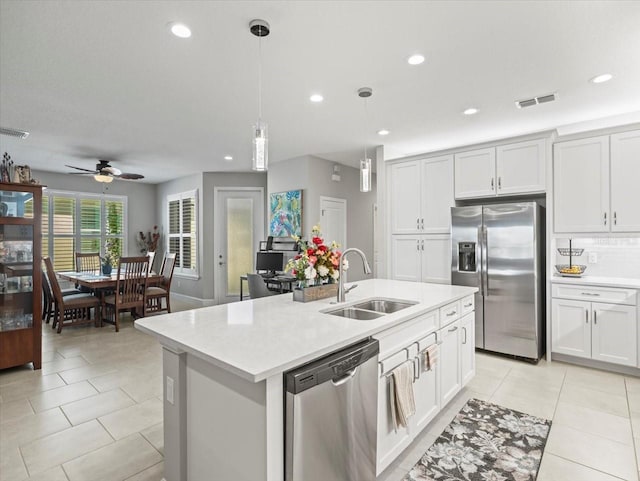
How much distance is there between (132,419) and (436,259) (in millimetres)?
3678

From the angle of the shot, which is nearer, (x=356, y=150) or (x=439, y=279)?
(x=439, y=279)

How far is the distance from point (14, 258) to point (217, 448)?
332cm

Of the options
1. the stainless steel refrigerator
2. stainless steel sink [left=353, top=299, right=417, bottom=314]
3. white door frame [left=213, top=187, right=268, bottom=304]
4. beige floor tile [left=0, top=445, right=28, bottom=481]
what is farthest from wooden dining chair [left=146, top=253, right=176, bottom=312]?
the stainless steel refrigerator

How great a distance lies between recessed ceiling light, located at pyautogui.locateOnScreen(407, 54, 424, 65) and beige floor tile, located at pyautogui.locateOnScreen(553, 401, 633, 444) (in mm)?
2861

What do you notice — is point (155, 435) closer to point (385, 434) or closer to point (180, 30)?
point (385, 434)

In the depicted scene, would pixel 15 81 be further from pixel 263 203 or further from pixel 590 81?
pixel 590 81

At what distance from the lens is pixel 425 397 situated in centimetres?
225

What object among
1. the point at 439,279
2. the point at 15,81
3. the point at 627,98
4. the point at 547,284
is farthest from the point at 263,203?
the point at 627,98

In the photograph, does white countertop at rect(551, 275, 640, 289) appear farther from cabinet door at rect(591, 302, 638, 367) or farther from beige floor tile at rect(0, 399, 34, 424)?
beige floor tile at rect(0, 399, 34, 424)

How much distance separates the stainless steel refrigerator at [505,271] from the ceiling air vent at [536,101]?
3.29 feet

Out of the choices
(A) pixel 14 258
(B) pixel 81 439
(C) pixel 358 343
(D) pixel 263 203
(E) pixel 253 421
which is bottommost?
(B) pixel 81 439

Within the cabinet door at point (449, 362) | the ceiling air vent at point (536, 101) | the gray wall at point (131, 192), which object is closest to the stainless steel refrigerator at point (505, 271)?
the ceiling air vent at point (536, 101)

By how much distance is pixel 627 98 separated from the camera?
10.7 ft

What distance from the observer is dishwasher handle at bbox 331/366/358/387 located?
1.48m
